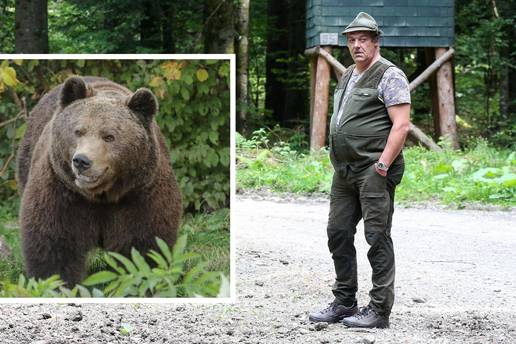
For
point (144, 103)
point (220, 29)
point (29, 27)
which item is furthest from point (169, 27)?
point (144, 103)

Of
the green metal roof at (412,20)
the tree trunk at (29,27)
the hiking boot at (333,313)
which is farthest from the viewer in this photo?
the green metal roof at (412,20)

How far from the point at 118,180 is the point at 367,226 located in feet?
5.70

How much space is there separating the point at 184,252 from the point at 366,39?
1.85 m

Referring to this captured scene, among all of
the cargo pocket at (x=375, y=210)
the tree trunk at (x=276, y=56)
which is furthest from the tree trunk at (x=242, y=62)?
the cargo pocket at (x=375, y=210)

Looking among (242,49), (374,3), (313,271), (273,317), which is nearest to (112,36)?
(242,49)

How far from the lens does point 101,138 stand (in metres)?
4.59

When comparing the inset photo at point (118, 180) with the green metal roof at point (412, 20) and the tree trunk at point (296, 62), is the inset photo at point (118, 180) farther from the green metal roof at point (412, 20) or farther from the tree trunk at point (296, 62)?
the tree trunk at point (296, 62)

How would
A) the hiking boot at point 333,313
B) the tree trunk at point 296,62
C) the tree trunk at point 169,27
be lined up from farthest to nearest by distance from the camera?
the tree trunk at point 296,62 < the tree trunk at point 169,27 < the hiking boot at point 333,313

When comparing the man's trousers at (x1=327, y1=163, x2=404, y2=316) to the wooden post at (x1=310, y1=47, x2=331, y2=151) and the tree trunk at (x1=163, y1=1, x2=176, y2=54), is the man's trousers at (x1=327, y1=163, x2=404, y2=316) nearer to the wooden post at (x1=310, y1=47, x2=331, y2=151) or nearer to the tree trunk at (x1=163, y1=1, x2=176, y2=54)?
the wooden post at (x1=310, y1=47, x2=331, y2=151)

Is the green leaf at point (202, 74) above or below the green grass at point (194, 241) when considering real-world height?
above

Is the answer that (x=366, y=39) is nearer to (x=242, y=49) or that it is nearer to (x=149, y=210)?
(x=149, y=210)

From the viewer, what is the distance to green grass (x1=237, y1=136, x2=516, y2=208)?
13188 millimetres

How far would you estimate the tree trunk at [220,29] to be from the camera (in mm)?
17578

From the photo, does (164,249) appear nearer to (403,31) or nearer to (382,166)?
(382,166)
